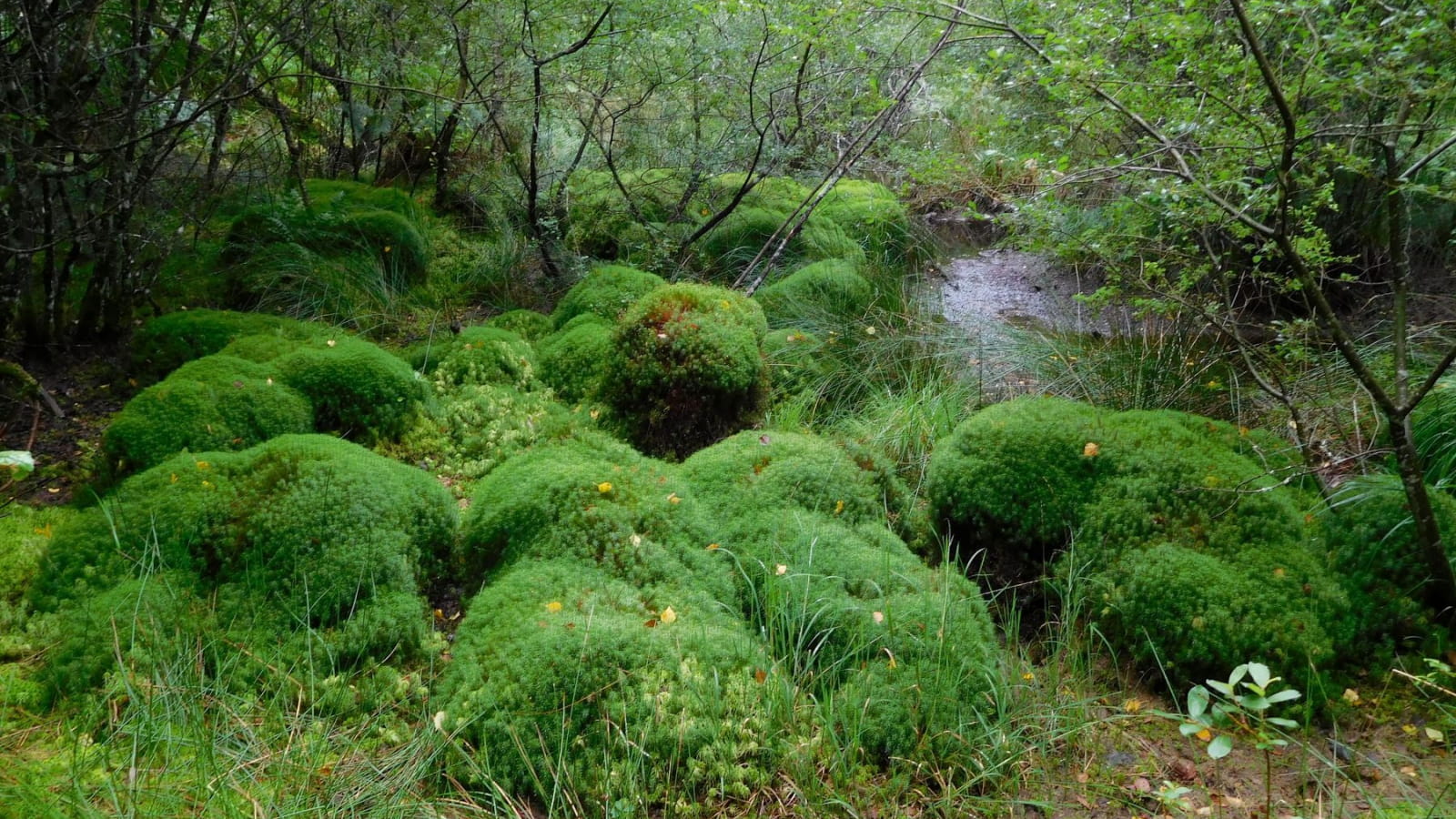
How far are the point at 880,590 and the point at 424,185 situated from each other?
20.4 feet

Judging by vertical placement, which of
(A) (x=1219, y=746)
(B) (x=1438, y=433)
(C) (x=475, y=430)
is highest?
(B) (x=1438, y=433)

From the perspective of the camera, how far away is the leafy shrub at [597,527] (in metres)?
2.84

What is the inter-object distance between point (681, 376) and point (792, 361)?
3.23 ft

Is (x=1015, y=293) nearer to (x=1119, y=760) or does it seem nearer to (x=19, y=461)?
(x=1119, y=760)

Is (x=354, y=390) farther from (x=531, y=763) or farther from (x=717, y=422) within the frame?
(x=531, y=763)

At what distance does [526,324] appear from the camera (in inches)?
212

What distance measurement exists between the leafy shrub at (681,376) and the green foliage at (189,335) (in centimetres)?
190

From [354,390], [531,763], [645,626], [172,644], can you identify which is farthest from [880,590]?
[354,390]

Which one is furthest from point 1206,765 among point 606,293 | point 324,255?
point 324,255

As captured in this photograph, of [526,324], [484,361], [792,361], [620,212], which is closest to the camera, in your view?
[484,361]

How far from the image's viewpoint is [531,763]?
6.89 feet

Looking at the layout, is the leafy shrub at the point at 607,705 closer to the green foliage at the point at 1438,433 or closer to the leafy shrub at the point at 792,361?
the leafy shrub at the point at 792,361

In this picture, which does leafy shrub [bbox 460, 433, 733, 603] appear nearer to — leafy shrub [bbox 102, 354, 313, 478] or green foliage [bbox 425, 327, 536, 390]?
leafy shrub [bbox 102, 354, 313, 478]

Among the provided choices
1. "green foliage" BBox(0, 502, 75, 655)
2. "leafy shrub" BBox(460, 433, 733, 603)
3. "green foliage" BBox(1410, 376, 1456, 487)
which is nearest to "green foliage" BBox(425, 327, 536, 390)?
"leafy shrub" BBox(460, 433, 733, 603)
